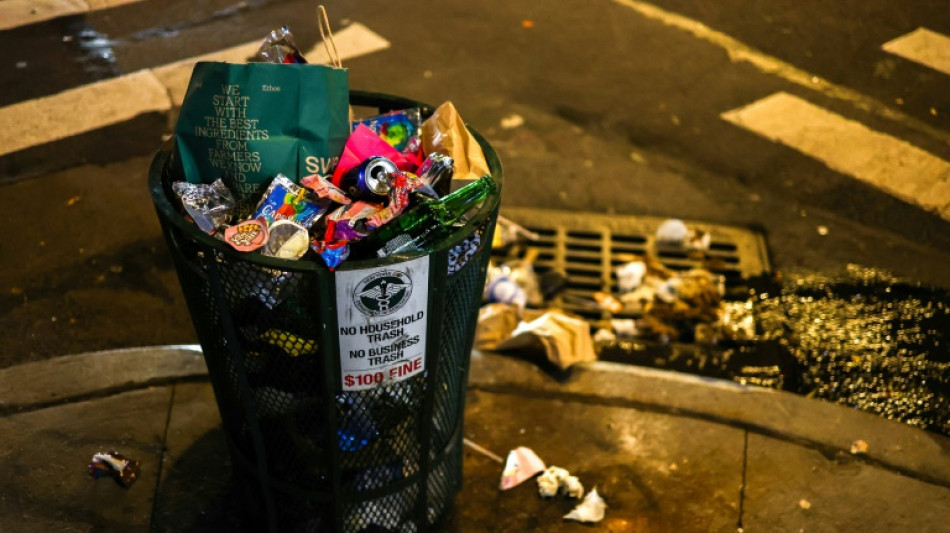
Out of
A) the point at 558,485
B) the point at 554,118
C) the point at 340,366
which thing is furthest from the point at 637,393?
the point at 554,118

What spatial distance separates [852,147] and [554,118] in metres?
1.75

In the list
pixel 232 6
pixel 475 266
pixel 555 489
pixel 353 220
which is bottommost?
pixel 555 489

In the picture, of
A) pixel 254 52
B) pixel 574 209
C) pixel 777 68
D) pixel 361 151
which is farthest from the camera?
pixel 777 68

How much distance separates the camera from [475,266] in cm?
237

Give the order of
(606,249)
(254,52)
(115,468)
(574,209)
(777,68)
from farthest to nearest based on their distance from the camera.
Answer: (777,68)
(254,52)
(574,209)
(606,249)
(115,468)

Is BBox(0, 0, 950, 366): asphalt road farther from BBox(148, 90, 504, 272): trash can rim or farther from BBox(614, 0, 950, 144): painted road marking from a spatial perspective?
BBox(148, 90, 504, 272): trash can rim

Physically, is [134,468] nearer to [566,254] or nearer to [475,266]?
[475,266]

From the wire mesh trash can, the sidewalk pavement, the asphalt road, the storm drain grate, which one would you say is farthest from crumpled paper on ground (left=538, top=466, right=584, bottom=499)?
the asphalt road

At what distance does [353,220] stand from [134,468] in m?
1.44

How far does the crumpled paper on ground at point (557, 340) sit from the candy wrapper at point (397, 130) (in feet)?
4.03

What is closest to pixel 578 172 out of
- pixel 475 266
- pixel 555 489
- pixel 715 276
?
pixel 715 276

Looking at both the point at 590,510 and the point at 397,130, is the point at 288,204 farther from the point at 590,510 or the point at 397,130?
the point at 590,510

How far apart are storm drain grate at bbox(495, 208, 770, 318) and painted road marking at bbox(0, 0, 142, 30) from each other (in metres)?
3.75

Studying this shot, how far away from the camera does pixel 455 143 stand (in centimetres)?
244
